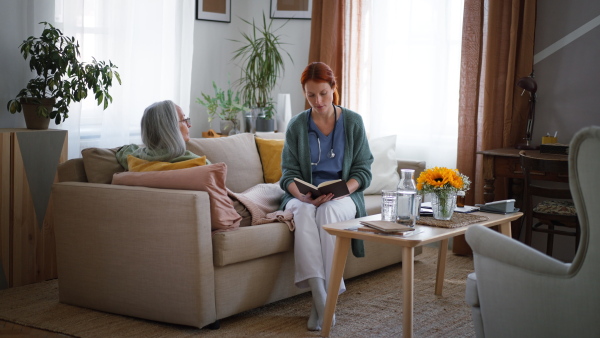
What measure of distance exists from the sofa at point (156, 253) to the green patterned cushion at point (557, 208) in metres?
1.52

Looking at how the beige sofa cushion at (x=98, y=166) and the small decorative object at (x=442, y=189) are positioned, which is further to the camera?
the beige sofa cushion at (x=98, y=166)

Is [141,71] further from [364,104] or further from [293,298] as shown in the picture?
[293,298]

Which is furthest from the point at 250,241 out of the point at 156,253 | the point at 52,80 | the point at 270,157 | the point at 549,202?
the point at 549,202

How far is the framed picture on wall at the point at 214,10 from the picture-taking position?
→ 5273mm

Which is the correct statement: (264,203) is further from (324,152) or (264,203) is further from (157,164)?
(157,164)

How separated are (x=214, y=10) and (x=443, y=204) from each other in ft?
9.63

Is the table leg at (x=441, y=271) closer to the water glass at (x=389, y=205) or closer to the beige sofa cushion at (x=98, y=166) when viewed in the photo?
the water glass at (x=389, y=205)

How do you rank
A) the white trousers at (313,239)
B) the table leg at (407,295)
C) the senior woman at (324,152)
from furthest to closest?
the senior woman at (324,152) → the white trousers at (313,239) → the table leg at (407,295)

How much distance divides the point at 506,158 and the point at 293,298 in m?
1.60

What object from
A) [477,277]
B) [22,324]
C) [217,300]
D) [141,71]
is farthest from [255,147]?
[477,277]

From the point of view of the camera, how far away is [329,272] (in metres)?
3.22

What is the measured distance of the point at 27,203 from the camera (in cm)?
376

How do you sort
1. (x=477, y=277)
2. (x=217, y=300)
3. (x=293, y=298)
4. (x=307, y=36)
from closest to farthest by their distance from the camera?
1. (x=477, y=277)
2. (x=217, y=300)
3. (x=293, y=298)
4. (x=307, y=36)

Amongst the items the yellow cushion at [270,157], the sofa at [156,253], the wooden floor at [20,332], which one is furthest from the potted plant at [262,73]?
the wooden floor at [20,332]
